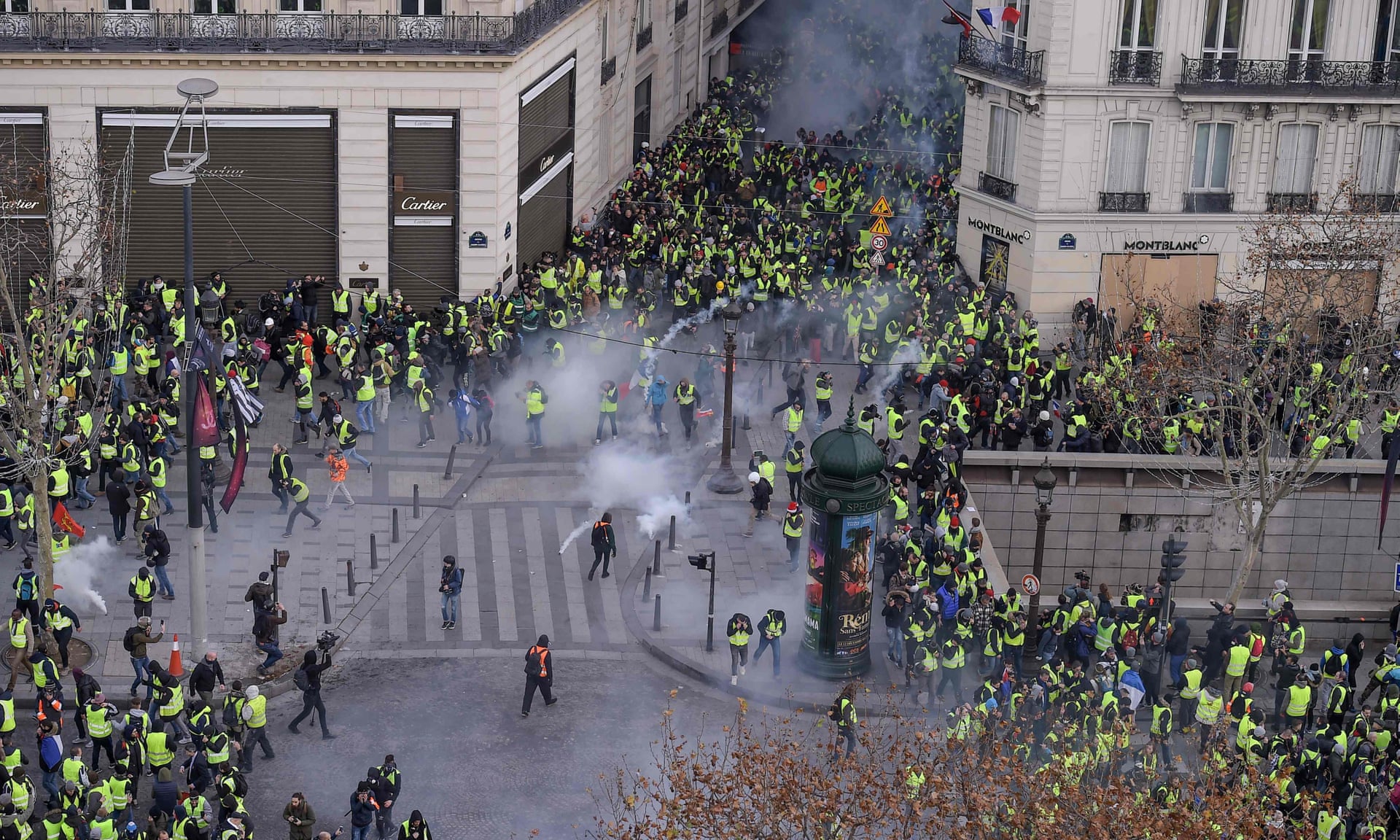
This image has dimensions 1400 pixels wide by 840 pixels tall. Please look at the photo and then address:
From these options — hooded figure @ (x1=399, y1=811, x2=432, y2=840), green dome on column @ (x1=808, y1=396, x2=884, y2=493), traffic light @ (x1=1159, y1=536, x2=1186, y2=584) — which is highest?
green dome on column @ (x1=808, y1=396, x2=884, y2=493)

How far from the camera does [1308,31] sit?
160 feet

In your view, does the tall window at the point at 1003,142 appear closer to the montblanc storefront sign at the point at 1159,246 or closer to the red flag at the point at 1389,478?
the montblanc storefront sign at the point at 1159,246

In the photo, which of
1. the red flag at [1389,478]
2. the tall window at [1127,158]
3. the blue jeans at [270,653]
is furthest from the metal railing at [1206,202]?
the blue jeans at [270,653]

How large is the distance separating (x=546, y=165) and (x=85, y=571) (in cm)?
2030

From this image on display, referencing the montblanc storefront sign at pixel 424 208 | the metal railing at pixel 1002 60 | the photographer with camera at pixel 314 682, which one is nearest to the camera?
the photographer with camera at pixel 314 682

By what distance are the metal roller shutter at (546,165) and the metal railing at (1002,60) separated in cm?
1036

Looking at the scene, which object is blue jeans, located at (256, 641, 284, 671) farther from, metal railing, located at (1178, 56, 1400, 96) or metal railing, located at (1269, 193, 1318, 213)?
metal railing, located at (1269, 193, 1318, 213)

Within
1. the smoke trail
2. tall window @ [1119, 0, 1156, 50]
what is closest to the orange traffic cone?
the smoke trail

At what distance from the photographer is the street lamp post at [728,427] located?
39.2m

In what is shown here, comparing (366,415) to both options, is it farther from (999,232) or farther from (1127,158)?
(1127,158)

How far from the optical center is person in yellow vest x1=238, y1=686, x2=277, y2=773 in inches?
1126

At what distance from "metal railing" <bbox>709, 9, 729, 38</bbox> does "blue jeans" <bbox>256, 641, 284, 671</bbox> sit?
150 feet

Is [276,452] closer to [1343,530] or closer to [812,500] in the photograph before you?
[812,500]

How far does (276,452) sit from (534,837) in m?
11.3
